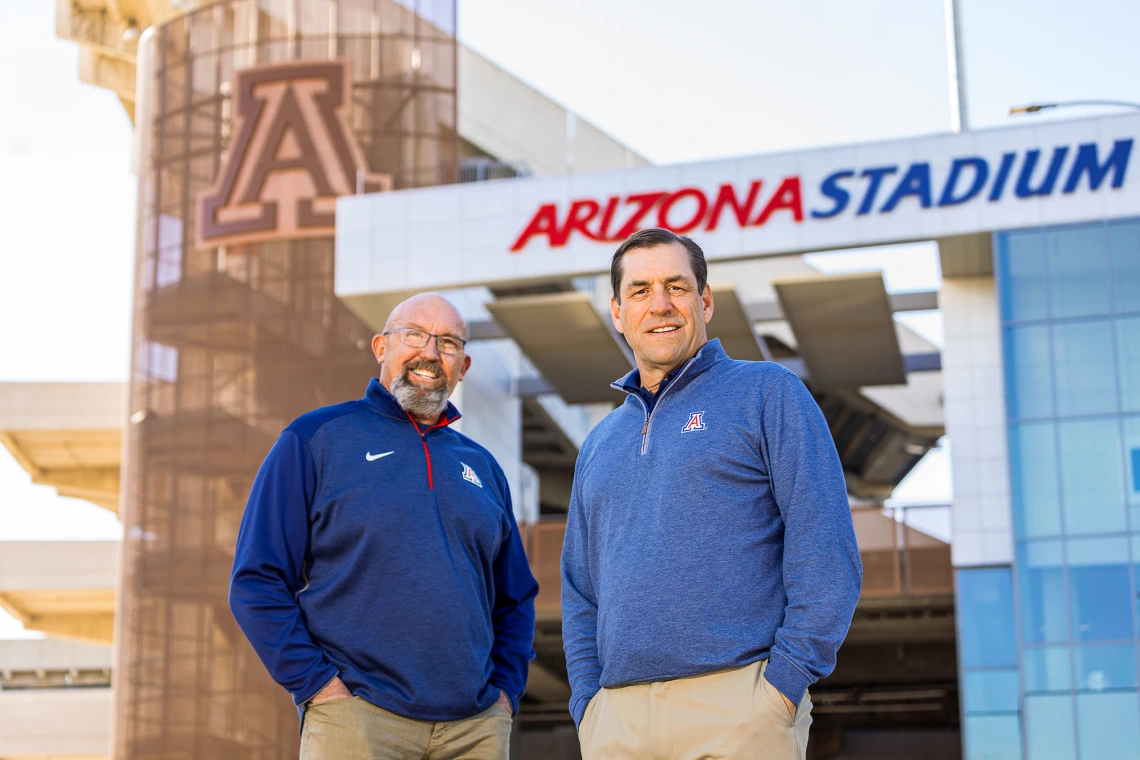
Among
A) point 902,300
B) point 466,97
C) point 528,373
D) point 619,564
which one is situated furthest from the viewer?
point 466,97

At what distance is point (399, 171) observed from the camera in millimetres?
25797

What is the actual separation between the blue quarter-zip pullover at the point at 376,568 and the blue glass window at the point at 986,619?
15229mm

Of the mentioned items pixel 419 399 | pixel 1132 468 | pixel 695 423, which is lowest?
pixel 695 423

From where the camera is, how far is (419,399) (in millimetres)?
4996

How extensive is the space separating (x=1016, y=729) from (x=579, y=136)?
65.8ft

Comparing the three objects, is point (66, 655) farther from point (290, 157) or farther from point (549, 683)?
point (290, 157)

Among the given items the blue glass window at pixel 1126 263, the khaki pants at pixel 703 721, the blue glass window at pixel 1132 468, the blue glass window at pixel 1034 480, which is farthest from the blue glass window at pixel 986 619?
the khaki pants at pixel 703 721

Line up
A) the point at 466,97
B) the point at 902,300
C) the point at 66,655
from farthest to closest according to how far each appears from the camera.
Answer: the point at 66,655, the point at 466,97, the point at 902,300

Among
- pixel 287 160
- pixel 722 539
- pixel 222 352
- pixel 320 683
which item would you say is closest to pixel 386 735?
pixel 320 683

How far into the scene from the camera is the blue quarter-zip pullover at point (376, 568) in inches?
178

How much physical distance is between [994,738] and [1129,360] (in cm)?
510

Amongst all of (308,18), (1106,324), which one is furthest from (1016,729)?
(308,18)

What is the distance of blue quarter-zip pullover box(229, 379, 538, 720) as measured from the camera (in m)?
4.53

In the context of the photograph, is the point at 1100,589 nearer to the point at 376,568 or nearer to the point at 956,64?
the point at 956,64
